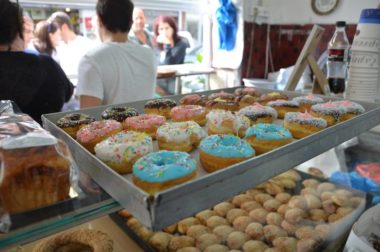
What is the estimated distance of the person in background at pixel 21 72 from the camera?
167 cm

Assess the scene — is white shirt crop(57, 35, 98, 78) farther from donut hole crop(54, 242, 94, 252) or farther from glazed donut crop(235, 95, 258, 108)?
donut hole crop(54, 242, 94, 252)

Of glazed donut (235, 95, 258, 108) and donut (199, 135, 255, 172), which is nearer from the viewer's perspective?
donut (199, 135, 255, 172)

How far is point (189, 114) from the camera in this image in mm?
1312

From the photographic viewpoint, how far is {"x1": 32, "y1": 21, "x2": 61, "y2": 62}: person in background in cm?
352

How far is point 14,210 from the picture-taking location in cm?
59

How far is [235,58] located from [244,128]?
3239 mm

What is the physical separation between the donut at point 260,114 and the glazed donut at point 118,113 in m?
0.49

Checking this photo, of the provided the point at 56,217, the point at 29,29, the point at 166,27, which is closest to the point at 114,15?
the point at 56,217

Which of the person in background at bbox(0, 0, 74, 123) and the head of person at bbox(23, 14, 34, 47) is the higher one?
the head of person at bbox(23, 14, 34, 47)

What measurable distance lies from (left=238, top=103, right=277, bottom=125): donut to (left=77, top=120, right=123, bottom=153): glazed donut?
1.80 ft

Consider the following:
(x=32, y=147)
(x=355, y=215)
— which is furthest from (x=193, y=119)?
(x=355, y=215)

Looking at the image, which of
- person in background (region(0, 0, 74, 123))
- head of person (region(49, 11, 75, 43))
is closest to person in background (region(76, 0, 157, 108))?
person in background (region(0, 0, 74, 123))

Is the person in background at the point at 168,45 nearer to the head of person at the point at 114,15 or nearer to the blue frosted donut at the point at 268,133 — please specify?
the head of person at the point at 114,15

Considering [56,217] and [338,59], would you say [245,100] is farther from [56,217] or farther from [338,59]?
[56,217]
